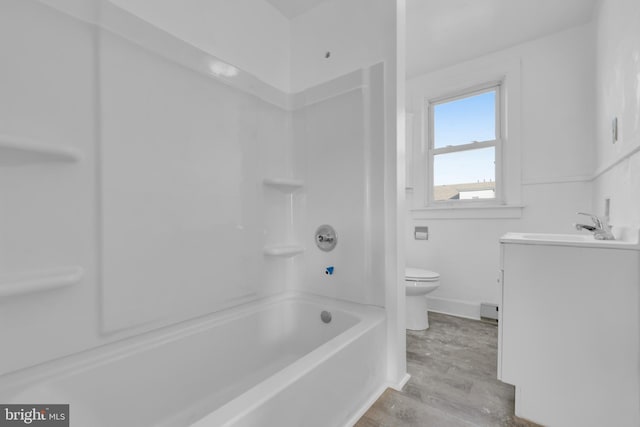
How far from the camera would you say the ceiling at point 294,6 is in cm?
187

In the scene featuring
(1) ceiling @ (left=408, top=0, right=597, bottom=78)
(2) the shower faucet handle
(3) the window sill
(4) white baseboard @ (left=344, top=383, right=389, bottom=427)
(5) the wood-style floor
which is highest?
(1) ceiling @ (left=408, top=0, right=597, bottom=78)

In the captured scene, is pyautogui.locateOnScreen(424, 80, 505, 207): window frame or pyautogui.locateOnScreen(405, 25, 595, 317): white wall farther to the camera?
pyautogui.locateOnScreen(424, 80, 505, 207): window frame

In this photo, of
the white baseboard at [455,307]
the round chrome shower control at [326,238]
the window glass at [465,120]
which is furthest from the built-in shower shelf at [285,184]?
the white baseboard at [455,307]

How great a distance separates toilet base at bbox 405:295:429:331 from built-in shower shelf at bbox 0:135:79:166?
2284 mm

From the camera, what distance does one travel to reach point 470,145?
2.66 m

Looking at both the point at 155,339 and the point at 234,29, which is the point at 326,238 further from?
the point at 234,29

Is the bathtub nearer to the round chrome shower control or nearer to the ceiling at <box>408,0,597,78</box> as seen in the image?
the round chrome shower control

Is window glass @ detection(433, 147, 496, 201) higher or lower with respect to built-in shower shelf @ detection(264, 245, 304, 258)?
higher

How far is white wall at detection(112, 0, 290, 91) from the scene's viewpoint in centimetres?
134

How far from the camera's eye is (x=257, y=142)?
5.78 ft

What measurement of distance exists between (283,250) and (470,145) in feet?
6.76

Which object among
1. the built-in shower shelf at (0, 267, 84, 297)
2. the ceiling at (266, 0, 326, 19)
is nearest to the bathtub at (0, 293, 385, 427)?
the built-in shower shelf at (0, 267, 84, 297)

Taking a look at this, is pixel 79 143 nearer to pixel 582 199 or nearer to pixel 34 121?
pixel 34 121

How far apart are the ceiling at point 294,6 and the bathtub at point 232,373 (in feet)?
A: 6.41
